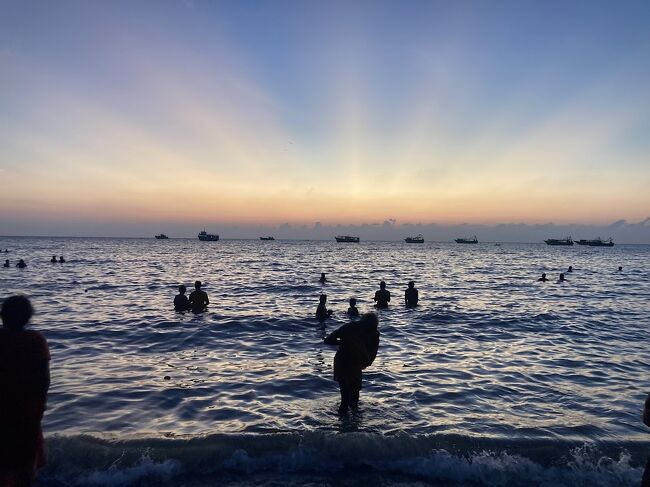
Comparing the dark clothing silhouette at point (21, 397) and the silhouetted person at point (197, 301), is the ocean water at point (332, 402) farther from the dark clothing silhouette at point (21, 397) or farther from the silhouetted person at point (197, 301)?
the dark clothing silhouette at point (21, 397)

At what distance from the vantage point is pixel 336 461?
7.43 metres

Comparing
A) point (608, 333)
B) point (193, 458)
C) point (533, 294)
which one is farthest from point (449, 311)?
point (193, 458)

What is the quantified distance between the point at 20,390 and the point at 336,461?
4973 mm

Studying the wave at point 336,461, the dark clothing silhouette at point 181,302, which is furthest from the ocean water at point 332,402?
the dark clothing silhouette at point 181,302

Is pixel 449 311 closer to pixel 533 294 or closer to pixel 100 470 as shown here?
pixel 533 294

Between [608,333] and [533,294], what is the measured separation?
1502 cm

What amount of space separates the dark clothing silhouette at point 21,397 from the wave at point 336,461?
8.89ft

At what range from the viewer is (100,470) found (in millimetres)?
6984

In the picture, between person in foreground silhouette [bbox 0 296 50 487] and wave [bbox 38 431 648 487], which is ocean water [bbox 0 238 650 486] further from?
person in foreground silhouette [bbox 0 296 50 487]

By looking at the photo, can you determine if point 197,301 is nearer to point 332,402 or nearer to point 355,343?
point 332,402

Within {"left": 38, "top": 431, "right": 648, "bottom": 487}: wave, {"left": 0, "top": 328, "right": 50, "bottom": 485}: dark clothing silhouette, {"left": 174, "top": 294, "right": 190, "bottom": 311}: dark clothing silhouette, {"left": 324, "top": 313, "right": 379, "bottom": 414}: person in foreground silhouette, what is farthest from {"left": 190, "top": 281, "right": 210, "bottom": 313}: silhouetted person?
{"left": 0, "top": 328, "right": 50, "bottom": 485}: dark clothing silhouette

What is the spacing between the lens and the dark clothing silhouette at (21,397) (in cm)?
439

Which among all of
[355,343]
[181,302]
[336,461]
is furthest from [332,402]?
[181,302]

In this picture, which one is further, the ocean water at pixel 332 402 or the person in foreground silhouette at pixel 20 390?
the ocean water at pixel 332 402
